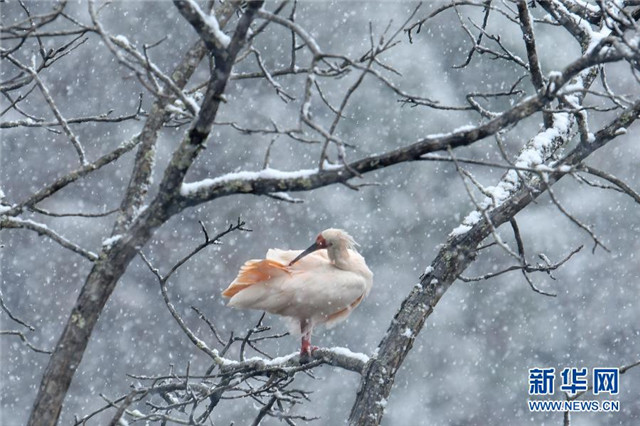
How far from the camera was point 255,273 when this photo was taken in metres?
5.97

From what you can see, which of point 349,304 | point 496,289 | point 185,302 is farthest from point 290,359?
point 496,289

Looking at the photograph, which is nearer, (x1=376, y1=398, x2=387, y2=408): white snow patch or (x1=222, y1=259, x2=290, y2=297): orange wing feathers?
(x1=376, y1=398, x2=387, y2=408): white snow patch

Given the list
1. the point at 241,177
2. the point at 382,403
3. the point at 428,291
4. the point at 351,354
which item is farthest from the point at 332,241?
the point at 241,177

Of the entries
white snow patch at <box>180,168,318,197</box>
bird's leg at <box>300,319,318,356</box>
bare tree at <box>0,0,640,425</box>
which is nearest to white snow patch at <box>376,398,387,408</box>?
bare tree at <box>0,0,640,425</box>

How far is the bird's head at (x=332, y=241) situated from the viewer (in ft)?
19.7

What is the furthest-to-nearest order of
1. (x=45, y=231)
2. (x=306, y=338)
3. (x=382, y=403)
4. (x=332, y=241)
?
(x=332, y=241), (x=306, y=338), (x=382, y=403), (x=45, y=231)

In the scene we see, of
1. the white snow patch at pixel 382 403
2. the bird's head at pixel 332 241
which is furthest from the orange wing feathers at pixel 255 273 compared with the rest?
the white snow patch at pixel 382 403

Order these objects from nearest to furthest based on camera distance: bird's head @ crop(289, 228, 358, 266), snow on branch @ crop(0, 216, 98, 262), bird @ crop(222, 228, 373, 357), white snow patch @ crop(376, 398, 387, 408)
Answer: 1. snow on branch @ crop(0, 216, 98, 262)
2. white snow patch @ crop(376, 398, 387, 408)
3. bird @ crop(222, 228, 373, 357)
4. bird's head @ crop(289, 228, 358, 266)

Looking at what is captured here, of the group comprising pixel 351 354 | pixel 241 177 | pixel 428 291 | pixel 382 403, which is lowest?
pixel 382 403

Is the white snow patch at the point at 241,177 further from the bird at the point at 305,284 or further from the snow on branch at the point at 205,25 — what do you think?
the bird at the point at 305,284

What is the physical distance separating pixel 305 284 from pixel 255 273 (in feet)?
1.08

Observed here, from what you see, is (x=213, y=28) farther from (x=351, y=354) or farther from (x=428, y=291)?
(x=351, y=354)

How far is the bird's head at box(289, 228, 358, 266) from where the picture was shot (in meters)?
6.01

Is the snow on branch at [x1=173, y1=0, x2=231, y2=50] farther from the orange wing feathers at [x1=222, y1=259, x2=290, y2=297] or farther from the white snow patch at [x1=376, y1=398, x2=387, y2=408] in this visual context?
the orange wing feathers at [x1=222, y1=259, x2=290, y2=297]
